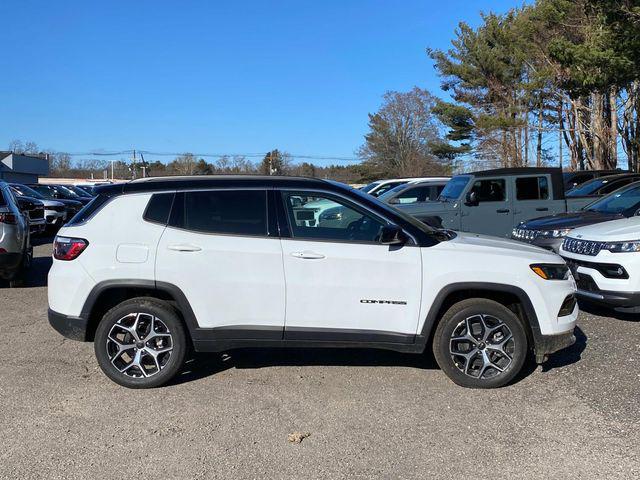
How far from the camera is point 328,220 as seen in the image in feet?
15.5

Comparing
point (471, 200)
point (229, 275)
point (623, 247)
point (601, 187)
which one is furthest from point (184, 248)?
point (601, 187)

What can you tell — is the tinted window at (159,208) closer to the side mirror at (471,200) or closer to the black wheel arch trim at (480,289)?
the black wheel arch trim at (480,289)

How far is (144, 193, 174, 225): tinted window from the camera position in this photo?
461cm

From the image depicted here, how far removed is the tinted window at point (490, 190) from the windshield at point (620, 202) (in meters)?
2.17

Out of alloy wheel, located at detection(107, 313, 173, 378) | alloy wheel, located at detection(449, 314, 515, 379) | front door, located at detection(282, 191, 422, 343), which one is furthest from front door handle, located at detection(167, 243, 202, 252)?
alloy wheel, located at detection(449, 314, 515, 379)

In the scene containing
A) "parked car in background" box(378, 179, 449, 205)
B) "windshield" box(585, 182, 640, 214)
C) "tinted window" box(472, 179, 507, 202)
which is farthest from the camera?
"parked car in background" box(378, 179, 449, 205)

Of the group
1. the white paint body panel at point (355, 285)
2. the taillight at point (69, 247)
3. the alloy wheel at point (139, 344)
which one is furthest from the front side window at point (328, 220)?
the taillight at point (69, 247)

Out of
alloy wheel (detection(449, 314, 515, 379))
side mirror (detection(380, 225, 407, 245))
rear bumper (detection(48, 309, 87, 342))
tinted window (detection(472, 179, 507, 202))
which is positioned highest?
tinted window (detection(472, 179, 507, 202))

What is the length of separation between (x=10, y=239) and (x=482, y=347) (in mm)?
7141

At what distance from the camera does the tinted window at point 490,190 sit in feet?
37.7

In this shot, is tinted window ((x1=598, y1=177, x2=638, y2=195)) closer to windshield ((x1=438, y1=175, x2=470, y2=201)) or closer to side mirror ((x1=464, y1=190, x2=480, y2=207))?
windshield ((x1=438, y1=175, x2=470, y2=201))

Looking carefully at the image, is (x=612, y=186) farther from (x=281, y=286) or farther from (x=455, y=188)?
(x=281, y=286)

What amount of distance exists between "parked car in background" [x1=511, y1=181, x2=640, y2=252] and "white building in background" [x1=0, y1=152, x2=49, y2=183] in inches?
2172

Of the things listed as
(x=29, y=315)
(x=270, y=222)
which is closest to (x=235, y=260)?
(x=270, y=222)
